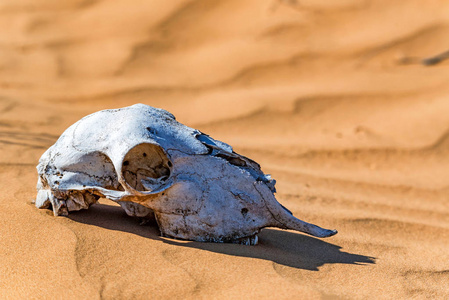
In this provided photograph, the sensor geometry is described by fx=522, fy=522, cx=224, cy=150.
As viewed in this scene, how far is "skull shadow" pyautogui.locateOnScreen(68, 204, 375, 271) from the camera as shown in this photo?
2.48m

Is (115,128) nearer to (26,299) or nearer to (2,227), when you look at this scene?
(2,227)

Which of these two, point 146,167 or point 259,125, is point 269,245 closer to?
point 146,167

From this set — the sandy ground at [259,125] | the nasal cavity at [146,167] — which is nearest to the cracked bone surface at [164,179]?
the nasal cavity at [146,167]

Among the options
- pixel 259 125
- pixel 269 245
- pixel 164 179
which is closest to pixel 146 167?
pixel 164 179

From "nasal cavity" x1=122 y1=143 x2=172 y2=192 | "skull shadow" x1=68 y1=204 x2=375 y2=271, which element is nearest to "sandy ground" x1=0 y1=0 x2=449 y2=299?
"skull shadow" x1=68 y1=204 x2=375 y2=271

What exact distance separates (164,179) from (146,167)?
107 millimetres

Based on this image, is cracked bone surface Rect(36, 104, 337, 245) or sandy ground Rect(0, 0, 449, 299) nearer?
sandy ground Rect(0, 0, 449, 299)

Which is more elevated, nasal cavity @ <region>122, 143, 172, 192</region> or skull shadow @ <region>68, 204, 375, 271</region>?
nasal cavity @ <region>122, 143, 172, 192</region>

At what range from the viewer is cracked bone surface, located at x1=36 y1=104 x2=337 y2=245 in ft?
8.09

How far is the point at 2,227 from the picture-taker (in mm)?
2506

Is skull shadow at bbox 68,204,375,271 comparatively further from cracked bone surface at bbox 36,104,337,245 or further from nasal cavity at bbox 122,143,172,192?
nasal cavity at bbox 122,143,172,192

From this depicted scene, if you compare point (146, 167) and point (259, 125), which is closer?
point (146, 167)

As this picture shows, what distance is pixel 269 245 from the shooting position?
2.73 m

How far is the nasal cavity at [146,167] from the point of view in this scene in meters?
2.47
